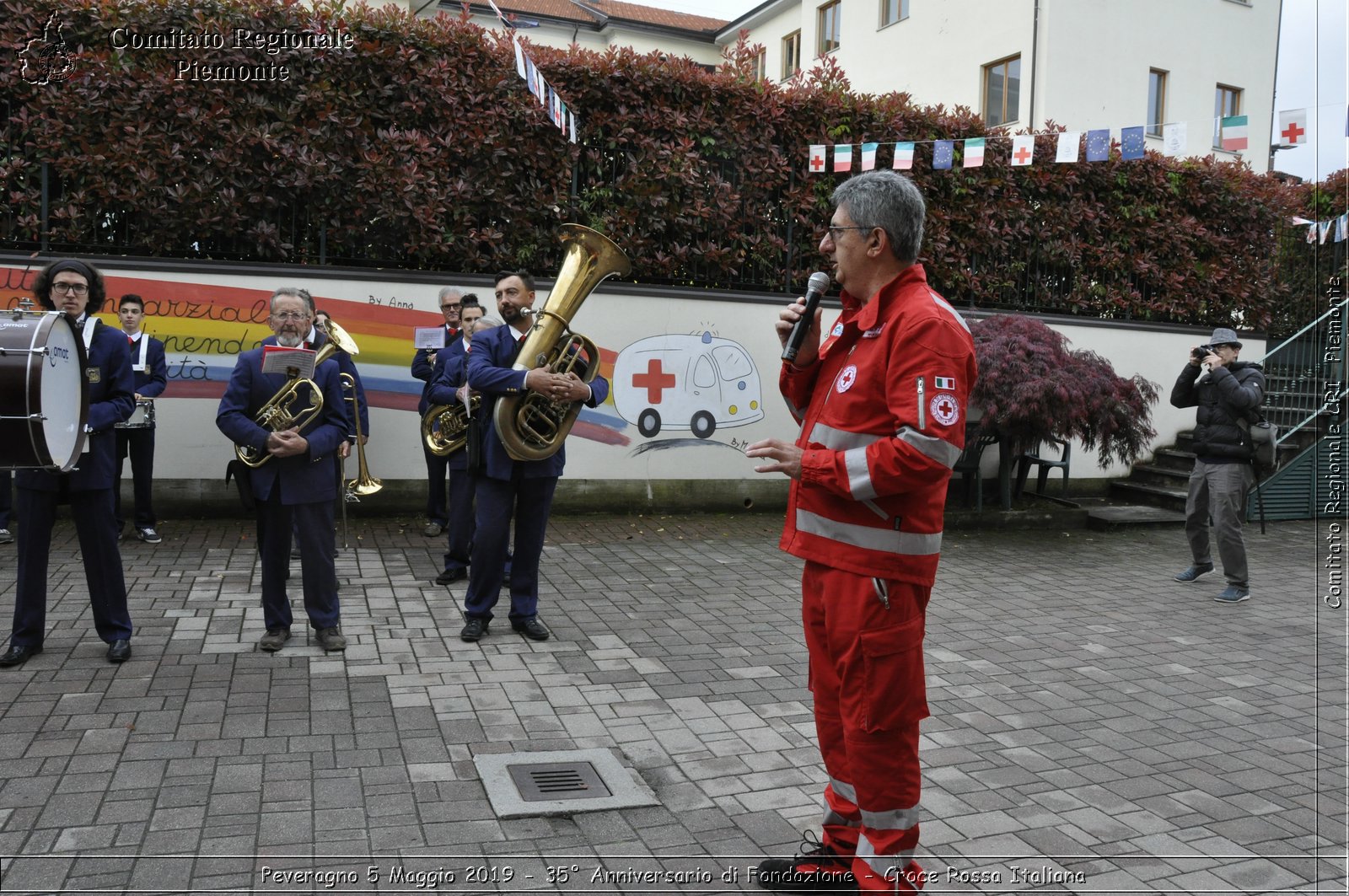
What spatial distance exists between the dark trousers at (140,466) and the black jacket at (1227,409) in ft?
28.0

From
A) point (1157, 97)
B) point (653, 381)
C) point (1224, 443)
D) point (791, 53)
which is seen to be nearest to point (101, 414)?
point (653, 381)

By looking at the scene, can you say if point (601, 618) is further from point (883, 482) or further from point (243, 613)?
point (883, 482)

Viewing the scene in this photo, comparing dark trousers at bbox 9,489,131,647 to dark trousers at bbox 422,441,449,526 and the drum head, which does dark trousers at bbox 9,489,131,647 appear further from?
dark trousers at bbox 422,441,449,526

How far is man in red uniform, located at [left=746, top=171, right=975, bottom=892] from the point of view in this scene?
3002 mm

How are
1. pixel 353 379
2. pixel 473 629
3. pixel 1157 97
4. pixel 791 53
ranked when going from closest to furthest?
pixel 473 629 < pixel 353 379 < pixel 1157 97 < pixel 791 53

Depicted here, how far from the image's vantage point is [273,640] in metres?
5.72

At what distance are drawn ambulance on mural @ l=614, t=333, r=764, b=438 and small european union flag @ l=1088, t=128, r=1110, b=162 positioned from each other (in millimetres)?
4284

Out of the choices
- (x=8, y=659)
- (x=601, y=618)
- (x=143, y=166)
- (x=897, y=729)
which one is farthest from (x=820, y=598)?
(x=143, y=166)

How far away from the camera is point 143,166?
28.6 feet

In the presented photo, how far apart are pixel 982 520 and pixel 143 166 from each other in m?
8.46

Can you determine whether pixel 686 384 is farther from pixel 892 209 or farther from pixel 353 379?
pixel 892 209

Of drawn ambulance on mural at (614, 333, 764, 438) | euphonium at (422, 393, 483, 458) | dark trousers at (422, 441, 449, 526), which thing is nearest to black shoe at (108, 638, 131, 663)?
euphonium at (422, 393, 483, 458)

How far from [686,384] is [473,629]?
5026 millimetres

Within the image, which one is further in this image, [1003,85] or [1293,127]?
[1003,85]
